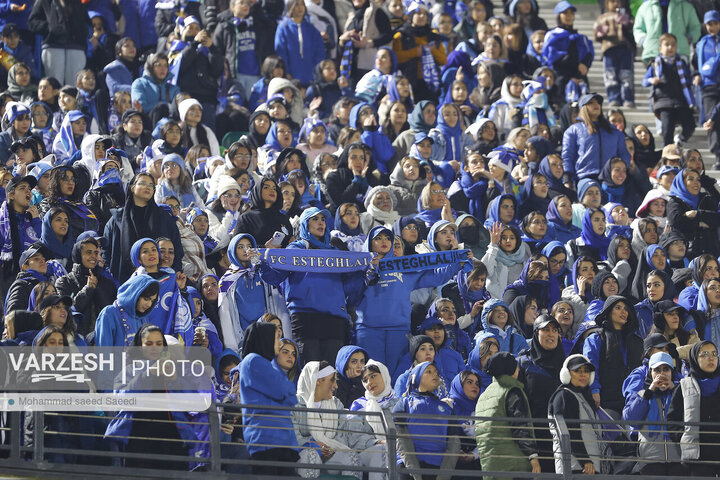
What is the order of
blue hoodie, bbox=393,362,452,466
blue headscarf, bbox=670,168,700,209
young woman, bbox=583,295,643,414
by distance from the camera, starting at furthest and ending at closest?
1. blue headscarf, bbox=670,168,700,209
2. young woman, bbox=583,295,643,414
3. blue hoodie, bbox=393,362,452,466

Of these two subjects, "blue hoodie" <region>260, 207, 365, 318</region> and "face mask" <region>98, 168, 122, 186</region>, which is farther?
"face mask" <region>98, 168, 122, 186</region>

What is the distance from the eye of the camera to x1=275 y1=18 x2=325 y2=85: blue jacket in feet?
69.7

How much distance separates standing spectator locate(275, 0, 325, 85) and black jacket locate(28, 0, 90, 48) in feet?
8.68

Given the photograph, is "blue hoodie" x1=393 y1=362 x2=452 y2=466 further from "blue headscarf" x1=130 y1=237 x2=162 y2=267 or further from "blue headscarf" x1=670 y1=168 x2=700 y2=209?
"blue headscarf" x1=670 y1=168 x2=700 y2=209

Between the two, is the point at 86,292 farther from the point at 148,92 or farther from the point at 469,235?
the point at 148,92

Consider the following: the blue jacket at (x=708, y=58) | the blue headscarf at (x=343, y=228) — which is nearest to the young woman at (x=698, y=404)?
the blue headscarf at (x=343, y=228)

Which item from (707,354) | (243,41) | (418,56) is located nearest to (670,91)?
(418,56)

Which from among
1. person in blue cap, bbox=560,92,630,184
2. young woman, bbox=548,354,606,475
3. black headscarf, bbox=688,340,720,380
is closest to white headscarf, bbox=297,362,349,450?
young woman, bbox=548,354,606,475

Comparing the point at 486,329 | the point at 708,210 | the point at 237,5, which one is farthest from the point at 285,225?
the point at 237,5

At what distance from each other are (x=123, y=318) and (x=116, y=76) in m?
7.92

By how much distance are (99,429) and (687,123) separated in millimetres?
11110

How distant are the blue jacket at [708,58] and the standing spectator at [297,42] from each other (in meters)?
5.15

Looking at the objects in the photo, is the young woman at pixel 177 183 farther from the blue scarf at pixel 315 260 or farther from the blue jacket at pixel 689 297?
the blue jacket at pixel 689 297

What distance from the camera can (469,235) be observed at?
1611 cm
